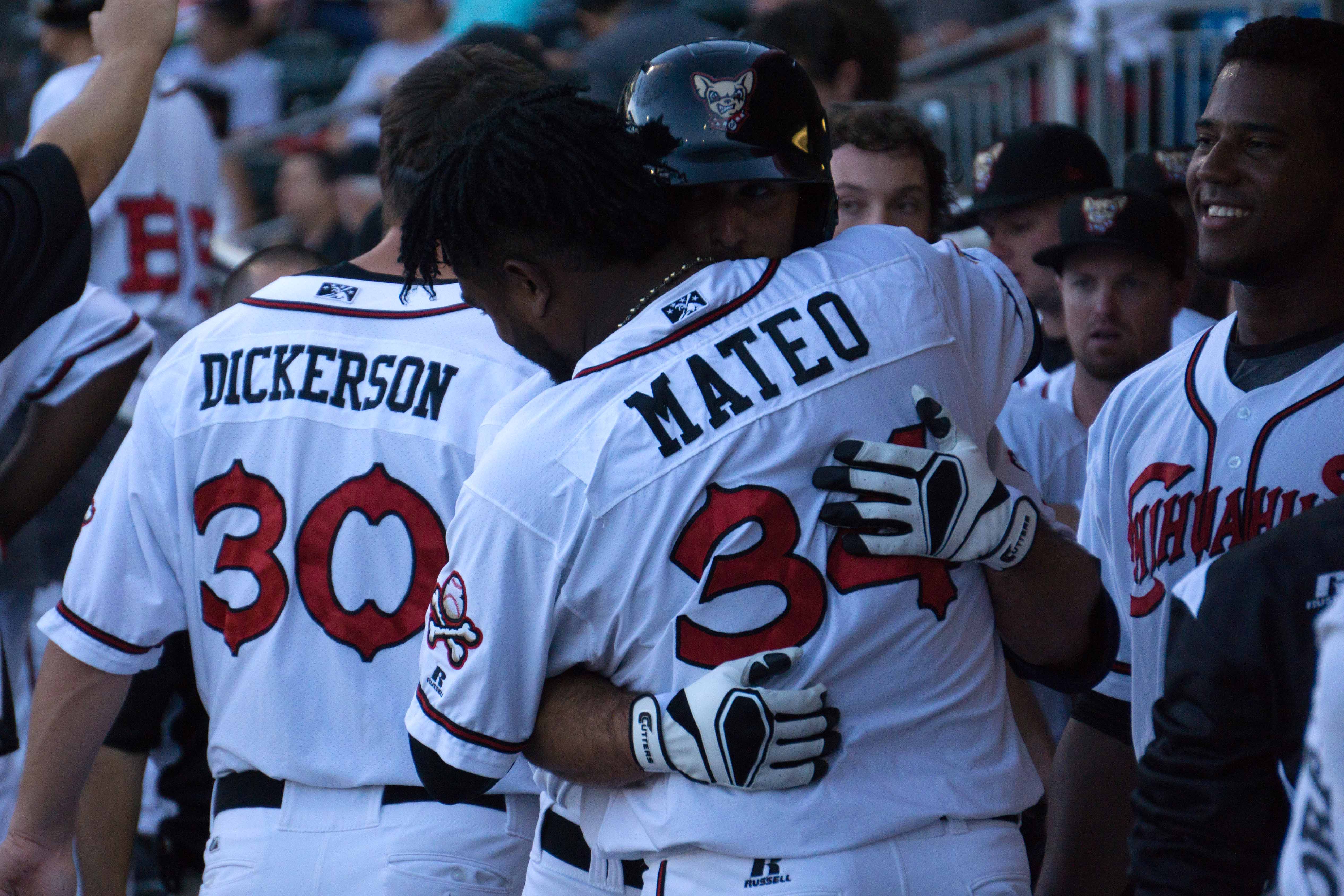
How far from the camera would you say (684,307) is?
6.89ft

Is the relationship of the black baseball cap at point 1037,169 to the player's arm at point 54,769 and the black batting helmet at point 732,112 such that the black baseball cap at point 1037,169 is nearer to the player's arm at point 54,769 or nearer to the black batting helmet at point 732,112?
the black batting helmet at point 732,112

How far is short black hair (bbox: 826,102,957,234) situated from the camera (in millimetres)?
3855

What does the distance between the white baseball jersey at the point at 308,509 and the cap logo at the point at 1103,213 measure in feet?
6.45

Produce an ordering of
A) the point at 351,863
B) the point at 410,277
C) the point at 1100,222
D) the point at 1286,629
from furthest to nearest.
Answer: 1. the point at 1100,222
2. the point at 351,863
3. the point at 410,277
4. the point at 1286,629

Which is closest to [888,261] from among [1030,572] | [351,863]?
[1030,572]

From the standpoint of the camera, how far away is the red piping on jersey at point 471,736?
6.89 ft

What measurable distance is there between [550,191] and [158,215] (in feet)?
14.3

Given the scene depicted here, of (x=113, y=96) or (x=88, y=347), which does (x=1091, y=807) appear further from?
(x=88, y=347)

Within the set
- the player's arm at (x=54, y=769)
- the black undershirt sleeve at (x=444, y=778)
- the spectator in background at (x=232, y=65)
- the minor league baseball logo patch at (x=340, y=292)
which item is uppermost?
the minor league baseball logo patch at (x=340, y=292)

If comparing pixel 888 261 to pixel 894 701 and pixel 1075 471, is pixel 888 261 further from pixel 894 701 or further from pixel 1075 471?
pixel 1075 471

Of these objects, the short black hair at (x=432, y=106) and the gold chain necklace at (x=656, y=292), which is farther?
the short black hair at (x=432, y=106)

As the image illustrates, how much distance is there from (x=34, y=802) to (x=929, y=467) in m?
1.81

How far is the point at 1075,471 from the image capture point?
376 cm

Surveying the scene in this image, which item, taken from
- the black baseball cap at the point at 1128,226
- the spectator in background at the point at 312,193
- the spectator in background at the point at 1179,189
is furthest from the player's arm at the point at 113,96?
the spectator in background at the point at 312,193
